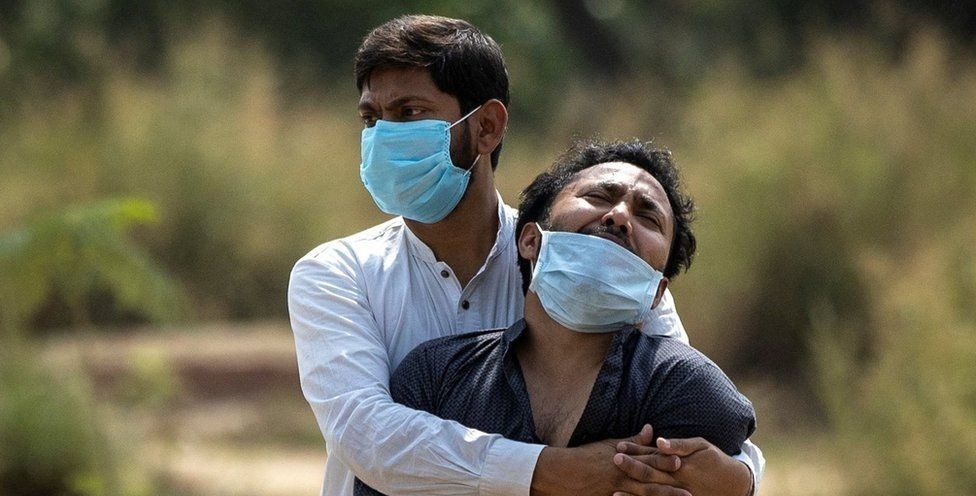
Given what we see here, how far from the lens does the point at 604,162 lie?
3303mm

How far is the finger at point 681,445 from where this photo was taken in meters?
2.88

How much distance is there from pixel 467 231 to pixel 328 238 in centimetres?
926

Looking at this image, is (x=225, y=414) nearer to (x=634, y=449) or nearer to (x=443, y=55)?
(x=443, y=55)

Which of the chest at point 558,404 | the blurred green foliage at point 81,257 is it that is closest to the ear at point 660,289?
the chest at point 558,404

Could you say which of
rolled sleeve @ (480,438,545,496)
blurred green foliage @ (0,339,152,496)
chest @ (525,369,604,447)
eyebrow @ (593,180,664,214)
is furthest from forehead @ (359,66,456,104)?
blurred green foliage @ (0,339,152,496)

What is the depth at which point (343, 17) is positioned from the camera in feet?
65.4

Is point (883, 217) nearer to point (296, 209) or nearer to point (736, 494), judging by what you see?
point (296, 209)

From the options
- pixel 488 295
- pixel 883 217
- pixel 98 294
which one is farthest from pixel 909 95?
pixel 488 295

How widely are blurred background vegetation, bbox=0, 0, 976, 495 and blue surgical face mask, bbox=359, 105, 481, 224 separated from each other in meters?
1.89

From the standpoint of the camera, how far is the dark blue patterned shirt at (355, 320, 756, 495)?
2.96 meters

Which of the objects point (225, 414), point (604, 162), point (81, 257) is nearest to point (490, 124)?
point (604, 162)

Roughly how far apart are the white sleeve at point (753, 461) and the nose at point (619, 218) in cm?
47

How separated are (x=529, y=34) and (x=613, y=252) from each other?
53.5 feet

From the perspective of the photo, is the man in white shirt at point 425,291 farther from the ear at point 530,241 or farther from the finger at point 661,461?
the ear at point 530,241
